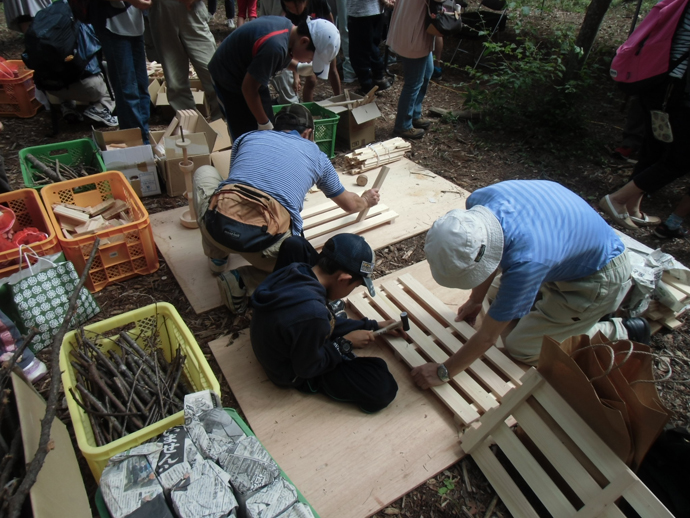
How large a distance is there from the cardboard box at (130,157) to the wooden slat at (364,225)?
5.79ft

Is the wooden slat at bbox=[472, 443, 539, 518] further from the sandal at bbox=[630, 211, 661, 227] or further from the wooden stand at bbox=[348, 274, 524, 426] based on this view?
the sandal at bbox=[630, 211, 661, 227]

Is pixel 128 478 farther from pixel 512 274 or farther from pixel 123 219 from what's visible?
pixel 123 219

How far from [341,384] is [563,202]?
1563 mm

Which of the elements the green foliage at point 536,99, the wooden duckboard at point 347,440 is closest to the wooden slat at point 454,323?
the wooden duckboard at point 347,440

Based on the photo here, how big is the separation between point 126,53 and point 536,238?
412cm

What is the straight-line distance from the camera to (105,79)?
5578 mm

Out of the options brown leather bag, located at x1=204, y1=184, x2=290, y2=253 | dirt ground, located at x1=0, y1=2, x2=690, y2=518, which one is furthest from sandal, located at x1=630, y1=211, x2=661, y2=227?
brown leather bag, located at x1=204, y1=184, x2=290, y2=253

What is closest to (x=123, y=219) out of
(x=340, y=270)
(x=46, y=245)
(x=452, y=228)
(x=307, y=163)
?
(x=46, y=245)

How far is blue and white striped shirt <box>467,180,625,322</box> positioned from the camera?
2.10 metres

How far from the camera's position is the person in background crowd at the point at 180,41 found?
185 inches

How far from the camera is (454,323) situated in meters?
A: 3.08

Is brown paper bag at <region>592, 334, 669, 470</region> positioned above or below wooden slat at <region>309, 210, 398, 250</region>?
above

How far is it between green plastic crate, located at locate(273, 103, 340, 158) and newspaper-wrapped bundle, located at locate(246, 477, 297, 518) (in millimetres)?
3891

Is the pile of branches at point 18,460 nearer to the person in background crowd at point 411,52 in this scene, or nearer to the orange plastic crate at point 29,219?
the orange plastic crate at point 29,219
